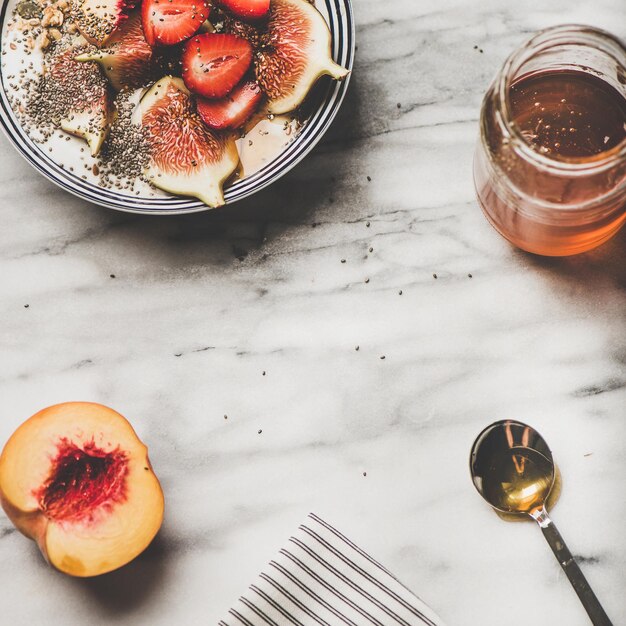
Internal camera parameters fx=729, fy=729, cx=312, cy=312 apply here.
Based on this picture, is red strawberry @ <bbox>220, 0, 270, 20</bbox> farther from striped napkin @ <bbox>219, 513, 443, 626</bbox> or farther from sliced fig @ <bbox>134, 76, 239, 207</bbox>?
striped napkin @ <bbox>219, 513, 443, 626</bbox>

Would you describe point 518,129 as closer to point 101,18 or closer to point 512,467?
point 512,467

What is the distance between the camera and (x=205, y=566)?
3.14ft

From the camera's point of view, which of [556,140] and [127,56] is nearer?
[556,140]

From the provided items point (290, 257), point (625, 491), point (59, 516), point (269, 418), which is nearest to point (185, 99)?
point (290, 257)

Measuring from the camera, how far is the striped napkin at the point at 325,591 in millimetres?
910

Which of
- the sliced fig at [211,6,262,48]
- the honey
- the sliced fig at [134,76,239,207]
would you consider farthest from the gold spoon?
the sliced fig at [211,6,262,48]

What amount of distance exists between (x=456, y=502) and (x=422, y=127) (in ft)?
1.64

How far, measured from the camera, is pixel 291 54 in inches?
36.3

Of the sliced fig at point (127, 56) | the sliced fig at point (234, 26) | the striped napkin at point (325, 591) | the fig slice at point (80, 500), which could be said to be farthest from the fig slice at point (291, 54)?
the striped napkin at point (325, 591)

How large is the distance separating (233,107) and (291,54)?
99 mm

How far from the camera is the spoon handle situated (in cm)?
90

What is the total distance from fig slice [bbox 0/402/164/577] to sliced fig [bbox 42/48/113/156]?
35cm

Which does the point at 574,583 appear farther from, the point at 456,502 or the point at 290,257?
the point at 290,257

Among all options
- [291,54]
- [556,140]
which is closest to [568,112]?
[556,140]
